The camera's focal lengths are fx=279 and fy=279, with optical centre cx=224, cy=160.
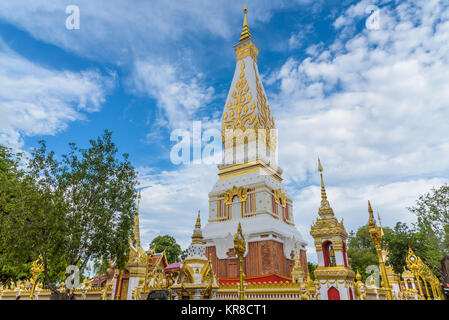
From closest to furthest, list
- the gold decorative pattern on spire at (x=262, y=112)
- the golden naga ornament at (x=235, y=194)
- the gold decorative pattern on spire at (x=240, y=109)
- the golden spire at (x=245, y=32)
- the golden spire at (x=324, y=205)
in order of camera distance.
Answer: the golden spire at (x=324, y=205) < the golden naga ornament at (x=235, y=194) < the gold decorative pattern on spire at (x=262, y=112) < the gold decorative pattern on spire at (x=240, y=109) < the golden spire at (x=245, y=32)

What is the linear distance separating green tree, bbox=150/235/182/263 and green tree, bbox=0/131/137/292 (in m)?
31.8

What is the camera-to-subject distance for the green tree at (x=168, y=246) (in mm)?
44278

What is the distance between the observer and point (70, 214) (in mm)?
12664

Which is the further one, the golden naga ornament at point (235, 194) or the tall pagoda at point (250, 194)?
the golden naga ornament at point (235, 194)

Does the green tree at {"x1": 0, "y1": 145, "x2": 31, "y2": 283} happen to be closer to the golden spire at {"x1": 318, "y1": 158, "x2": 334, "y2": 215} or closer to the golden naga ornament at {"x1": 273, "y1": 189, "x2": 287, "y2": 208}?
the golden spire at {"x1": 318, "y1": 158, "x2": 334, "y2": 215}

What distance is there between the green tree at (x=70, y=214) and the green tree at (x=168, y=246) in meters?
31.8

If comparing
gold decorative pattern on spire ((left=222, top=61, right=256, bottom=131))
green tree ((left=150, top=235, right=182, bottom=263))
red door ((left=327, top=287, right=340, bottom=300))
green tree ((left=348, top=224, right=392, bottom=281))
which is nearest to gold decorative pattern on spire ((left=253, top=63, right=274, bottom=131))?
gold decorative pattern on spire ((left=222, top=61, right=256, bottom=131))

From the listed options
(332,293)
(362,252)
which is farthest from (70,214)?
(362,252)

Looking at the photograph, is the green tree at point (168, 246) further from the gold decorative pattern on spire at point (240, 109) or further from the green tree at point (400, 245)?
the green tree at point (400, 245)

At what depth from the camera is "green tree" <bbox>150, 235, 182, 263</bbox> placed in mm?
44278

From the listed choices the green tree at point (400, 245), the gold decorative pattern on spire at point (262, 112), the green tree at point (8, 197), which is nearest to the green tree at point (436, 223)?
the green tree at point (400, 245)

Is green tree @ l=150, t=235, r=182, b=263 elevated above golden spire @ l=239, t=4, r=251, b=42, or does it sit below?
below

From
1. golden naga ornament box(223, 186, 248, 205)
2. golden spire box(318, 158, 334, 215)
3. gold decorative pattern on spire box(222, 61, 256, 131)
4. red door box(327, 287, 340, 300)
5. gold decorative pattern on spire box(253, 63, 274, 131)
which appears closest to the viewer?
red door box(327, 287, 340, 300)
